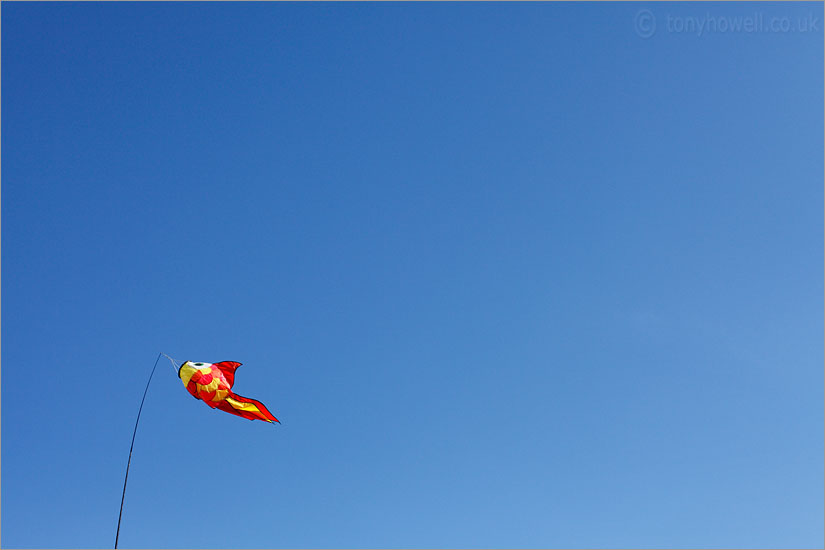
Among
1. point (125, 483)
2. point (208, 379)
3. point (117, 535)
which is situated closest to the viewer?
point (117, 535)

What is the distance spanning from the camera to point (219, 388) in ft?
102

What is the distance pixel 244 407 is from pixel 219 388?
1.54 m

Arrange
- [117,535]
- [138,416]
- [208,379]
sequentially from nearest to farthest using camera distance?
[117,535], [138,416], [208,379]

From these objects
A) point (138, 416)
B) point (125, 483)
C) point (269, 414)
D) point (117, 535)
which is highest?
point (269, 414)

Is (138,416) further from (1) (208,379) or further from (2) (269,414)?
(2) (269,414)

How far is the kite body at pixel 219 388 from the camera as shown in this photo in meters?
30.7

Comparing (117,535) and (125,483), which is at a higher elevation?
(125,483)

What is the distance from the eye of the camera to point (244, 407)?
Answer: 31.7 m

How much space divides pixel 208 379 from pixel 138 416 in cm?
706

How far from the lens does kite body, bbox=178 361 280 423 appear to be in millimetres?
30703

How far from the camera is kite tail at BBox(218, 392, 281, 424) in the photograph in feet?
103

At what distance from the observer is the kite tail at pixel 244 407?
31500 mm

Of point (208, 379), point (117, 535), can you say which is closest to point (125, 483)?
point (117, 535)

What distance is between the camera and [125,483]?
22266mm
